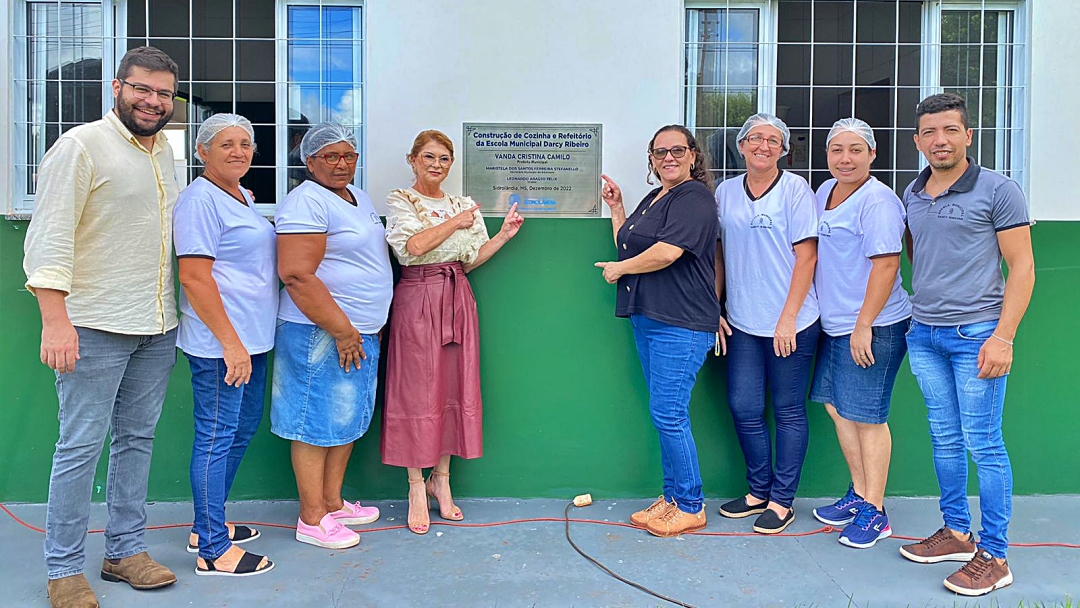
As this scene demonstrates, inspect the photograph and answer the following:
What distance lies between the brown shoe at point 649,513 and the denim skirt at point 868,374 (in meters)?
0.90

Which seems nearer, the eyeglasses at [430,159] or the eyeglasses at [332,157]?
the eyeglasses at [332,157]

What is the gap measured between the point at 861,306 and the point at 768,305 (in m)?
0.39

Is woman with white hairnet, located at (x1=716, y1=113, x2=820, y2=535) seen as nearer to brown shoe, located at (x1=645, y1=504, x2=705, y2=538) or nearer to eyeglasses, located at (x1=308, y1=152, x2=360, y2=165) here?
brown shoe, located at (x1=645, y1=504, x2=705, y2=538)

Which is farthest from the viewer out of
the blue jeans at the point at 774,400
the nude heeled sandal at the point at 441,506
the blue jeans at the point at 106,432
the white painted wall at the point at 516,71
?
the white painted wall at the point at 516,71

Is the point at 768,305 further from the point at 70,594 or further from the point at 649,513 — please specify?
the point at 70,594

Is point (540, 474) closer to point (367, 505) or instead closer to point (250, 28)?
point (367, 505)

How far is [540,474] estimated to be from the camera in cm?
425

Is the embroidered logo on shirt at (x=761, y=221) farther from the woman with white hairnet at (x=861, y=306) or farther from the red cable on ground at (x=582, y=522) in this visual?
the red cable on ground at (x=582, y=522)

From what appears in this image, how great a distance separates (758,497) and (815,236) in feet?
4.20

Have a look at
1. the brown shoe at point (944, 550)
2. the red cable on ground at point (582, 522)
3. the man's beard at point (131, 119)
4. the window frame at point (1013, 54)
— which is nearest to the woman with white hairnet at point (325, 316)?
the red cable on ground at point (582, 522)

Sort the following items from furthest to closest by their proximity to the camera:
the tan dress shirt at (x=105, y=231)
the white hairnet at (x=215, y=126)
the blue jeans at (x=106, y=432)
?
the white hairnet at (x=215, y=126)
the blue jeans at (x=106, y=432)
the tan dress shirt at (x=105, y=231)

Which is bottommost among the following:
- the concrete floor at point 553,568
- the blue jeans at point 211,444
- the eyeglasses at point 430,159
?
the concrete floor at point 553,568

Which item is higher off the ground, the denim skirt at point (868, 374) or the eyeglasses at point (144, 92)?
the eyeglasses at point (144, 92)

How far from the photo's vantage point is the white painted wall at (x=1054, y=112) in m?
4.24
